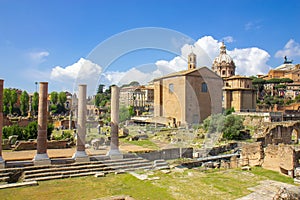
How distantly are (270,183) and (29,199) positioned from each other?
29.3 ft

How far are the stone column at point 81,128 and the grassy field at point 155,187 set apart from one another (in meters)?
1.55

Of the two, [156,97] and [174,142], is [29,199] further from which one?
[156,97]

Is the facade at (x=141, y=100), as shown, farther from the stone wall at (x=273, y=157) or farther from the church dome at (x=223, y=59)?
the stone wall at (x=273, y=157)

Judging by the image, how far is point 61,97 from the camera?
68875 millimetres

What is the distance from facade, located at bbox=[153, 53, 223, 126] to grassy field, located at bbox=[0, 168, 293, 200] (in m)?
23.1

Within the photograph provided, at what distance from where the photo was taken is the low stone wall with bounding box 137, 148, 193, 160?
45.0 ft

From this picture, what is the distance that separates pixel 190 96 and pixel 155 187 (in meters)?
28.6

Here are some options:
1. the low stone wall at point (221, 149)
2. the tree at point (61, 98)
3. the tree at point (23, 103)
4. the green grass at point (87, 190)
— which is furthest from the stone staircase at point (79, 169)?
the tree at point (61, 98)

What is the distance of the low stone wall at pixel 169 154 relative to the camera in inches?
540

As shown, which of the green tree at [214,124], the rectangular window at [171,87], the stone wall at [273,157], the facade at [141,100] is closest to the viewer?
the stone wall at [273,157]

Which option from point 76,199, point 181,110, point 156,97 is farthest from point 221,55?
point 76,199

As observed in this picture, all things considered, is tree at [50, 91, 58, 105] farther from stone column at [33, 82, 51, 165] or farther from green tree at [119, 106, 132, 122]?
stone column at [33, 82, 51, 165]

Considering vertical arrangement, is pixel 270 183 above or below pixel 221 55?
below

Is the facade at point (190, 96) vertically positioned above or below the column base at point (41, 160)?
above
